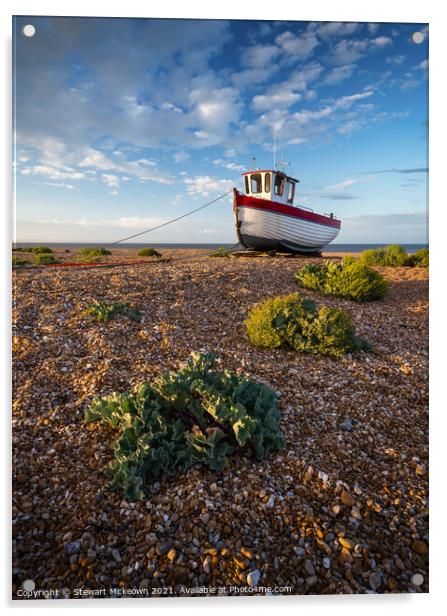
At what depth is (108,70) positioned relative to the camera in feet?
10.8

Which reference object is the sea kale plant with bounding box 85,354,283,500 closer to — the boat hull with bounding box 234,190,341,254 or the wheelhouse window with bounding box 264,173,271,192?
the boat hull with bounding box 234,190,341,254

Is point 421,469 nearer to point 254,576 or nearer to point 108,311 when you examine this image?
point 254,576

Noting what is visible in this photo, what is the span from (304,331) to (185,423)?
2343mm

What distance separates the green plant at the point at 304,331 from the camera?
4.52 metres

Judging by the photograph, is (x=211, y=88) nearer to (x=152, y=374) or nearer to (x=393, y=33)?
(x=393, y=33)

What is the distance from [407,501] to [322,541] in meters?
0.78

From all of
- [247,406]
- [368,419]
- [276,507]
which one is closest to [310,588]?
[276,507]

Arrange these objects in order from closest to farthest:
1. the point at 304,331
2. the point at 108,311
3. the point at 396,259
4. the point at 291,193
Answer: the point at 304,331
the point at 108,311
the point at 396,259
the point at 291,193

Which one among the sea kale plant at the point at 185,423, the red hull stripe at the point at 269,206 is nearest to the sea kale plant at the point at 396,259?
the red hull stripe at the point at 269,206

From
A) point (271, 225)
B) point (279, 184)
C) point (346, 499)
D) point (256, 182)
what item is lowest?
point (346, 499)

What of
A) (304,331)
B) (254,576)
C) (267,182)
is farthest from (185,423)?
(267,182)

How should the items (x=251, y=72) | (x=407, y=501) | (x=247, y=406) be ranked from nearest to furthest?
(x=407, y=501) → (x=247, y=406) → (x=251, y=72)

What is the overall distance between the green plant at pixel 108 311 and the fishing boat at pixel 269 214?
814 cm

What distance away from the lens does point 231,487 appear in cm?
249
